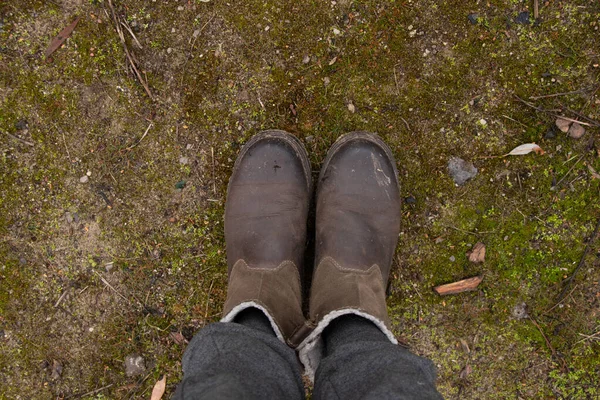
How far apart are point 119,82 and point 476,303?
247 centimetres

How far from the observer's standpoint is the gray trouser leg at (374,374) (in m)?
1.42

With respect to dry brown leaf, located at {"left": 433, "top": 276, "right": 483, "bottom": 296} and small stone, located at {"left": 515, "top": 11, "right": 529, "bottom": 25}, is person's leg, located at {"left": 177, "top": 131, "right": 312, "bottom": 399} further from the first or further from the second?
small stone, located at {"left": 515, "top": 11, "right": 529, "bottom": 25}

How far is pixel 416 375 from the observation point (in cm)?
149

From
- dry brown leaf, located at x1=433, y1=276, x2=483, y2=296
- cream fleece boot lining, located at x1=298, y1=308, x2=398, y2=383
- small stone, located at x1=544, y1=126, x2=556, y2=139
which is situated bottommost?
dry brown leaf, located at x1=433, y1=276, x2=483, y2=296

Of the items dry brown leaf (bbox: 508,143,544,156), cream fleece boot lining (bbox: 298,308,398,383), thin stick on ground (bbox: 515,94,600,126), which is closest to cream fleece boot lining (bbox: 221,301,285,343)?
cream fleece boot lining (bbox: 298,308,398,383)

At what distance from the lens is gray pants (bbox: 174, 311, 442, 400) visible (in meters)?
1.40

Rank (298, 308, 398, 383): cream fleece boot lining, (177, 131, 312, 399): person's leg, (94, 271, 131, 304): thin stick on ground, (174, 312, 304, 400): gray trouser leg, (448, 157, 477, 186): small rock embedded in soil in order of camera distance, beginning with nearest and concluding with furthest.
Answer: (174, 312, 304, 400): gray trouser leg, (177, 131, 312, 399): person's leg, (298, 308, 398, 383): cream fleece boot lining, (448, 157, 477, 186): small rock embedded in soil, (94, 271, 131, 304): thin stick on ground

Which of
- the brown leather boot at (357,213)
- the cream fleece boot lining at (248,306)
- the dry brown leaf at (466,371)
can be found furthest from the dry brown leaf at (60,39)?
the dry brown leaf at (466,371)

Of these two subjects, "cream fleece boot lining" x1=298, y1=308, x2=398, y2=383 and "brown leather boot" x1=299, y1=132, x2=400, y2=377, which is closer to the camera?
"cream fleece boot lining" x1=298, y1=308, x2=398, y2=383

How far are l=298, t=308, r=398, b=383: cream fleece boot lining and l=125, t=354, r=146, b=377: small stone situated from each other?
1076 mm

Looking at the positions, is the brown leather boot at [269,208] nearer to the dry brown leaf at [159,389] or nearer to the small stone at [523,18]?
the dry brown leaf at [159,389]

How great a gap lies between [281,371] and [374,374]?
373 mm

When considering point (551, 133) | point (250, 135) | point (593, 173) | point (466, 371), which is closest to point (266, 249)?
point (250, 135)

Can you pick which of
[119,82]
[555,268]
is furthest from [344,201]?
[119,82]
